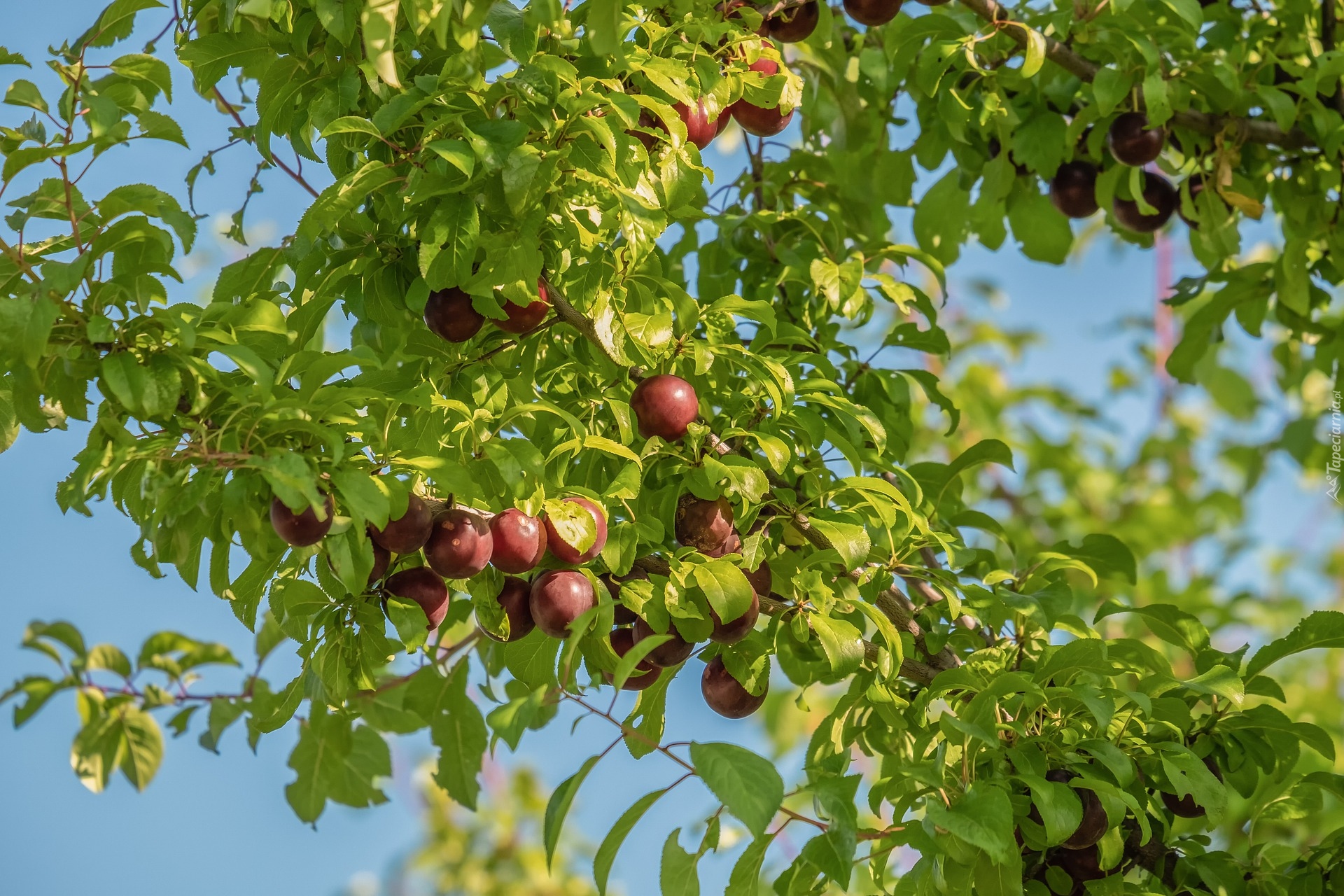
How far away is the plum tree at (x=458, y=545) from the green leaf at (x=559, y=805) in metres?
0.25

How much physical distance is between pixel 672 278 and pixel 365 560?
957 mm

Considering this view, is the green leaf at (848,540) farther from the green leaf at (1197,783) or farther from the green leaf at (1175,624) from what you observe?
the green leaf at (1175,624)

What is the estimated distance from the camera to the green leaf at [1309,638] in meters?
1.75

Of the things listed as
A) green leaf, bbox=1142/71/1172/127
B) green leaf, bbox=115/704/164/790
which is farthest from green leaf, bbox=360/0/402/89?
green leaf, bbox=115/704/164/790

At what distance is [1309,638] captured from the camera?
1762mm

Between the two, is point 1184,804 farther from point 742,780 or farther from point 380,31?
point 380,31

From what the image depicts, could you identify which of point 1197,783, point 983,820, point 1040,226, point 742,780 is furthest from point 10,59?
point 1040,226

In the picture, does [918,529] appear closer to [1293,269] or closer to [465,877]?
[1293,269]

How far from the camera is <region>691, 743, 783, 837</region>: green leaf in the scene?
123 centimetres

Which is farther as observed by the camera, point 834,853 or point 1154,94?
point 1154,94

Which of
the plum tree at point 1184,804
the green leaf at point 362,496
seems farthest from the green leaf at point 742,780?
the plum tree at point 1184,804

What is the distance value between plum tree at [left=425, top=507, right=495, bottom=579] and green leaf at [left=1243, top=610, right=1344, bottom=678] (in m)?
1.08

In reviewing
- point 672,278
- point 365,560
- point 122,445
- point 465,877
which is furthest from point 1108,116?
point 465,877

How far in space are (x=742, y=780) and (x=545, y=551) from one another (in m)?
0.39
